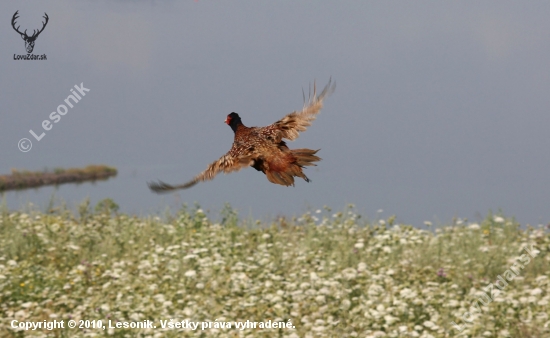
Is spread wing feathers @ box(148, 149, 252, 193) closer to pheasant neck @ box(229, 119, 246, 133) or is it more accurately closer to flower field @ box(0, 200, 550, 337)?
pheasant neck @ box(229, 119, 246, 133)

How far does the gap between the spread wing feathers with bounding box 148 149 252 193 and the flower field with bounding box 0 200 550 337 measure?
328cm

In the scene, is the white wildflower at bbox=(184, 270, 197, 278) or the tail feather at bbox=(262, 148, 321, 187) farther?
the white wildflower at bbox=(184, 270, 197, 278)

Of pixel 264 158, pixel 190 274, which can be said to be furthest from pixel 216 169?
pixel 190 274

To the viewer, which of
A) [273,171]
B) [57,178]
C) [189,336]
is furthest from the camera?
[57,178]

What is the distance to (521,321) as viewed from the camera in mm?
5824

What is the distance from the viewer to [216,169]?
2471 millimetres

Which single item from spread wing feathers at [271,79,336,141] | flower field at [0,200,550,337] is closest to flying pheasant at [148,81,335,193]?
spread wing feathers at [271,79,336,141]

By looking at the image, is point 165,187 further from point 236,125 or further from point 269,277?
point 269,277

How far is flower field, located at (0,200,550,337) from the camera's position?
19.2 feet

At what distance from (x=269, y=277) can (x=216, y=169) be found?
4621mm

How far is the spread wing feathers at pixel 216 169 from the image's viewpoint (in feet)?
7.65

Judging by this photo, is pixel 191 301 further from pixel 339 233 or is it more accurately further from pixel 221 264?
pixel 339 233

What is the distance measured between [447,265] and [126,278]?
3532 mm

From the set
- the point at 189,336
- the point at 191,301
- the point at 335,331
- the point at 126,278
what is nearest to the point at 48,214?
the point at 126,278
